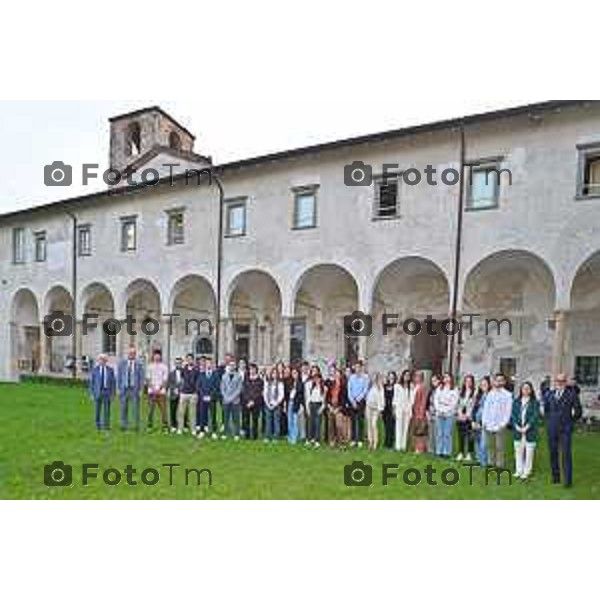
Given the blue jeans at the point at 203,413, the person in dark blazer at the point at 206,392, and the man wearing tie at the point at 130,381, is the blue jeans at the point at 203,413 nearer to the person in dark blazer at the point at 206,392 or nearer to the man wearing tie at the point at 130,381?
the person in dark blazer at the point at 206,392

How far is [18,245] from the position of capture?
109ft

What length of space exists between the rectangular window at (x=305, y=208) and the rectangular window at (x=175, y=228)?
6004mm

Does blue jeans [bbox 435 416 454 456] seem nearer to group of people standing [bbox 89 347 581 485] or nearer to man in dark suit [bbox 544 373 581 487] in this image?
group of people standing [bbox 89 347 581 485]

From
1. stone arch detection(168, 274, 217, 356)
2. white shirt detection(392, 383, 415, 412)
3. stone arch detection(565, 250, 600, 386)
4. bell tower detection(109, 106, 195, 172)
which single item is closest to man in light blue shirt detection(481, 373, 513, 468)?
white shirt detection(392, 383, 415, 412)

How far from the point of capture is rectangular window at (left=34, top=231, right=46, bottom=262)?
103ft

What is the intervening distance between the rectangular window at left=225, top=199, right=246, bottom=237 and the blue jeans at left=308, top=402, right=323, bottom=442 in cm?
1231

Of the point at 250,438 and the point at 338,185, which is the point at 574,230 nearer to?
the point at 338,185

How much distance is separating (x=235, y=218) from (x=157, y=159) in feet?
31.9

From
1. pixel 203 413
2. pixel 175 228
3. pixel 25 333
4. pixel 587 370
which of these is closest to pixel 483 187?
pixel 587 370

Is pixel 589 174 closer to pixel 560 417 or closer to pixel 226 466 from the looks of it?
pixel 560 417

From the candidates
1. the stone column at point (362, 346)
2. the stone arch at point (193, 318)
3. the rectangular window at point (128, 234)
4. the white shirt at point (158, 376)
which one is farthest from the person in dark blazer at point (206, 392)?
the rectangular window at point (128, 234)

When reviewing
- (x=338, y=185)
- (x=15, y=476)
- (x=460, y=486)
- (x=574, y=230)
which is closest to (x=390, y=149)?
(x=338, y=185)

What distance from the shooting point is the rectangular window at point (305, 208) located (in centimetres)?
2147

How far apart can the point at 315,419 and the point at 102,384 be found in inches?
196
